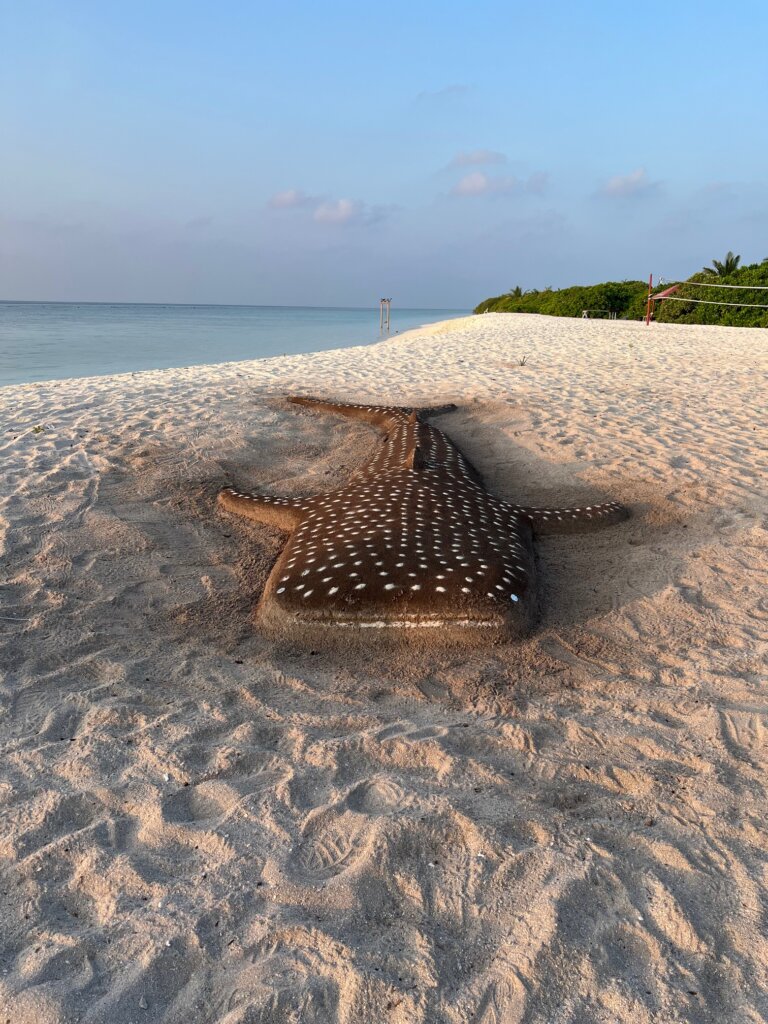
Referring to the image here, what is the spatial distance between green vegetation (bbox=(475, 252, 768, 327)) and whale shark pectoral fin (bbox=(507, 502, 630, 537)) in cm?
1922

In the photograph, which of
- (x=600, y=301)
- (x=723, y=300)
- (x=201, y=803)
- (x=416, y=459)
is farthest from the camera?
(x=600, y=301)

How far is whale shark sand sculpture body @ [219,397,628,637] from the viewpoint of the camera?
3.18 metres

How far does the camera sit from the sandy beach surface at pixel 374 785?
1.68 metres

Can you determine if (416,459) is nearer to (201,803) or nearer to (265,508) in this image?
(265,508)

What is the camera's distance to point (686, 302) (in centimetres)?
2741

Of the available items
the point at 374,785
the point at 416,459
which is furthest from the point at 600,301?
the point at 374,785

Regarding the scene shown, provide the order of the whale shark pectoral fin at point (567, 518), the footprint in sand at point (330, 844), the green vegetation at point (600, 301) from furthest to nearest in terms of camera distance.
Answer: the green vegetation at point (600, 301), the whale shark pectoral fin at point (567, 518), the footprint in sand at point (330, 844)

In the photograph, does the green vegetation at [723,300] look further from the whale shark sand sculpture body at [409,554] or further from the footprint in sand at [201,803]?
the footprint in sand at [201,803]

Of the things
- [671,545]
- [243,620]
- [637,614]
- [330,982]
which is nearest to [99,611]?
[243,620]

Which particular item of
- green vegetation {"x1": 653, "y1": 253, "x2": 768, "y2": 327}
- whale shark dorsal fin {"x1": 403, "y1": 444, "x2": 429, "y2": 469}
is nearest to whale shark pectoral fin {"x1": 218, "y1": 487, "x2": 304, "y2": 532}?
whale shark dorsal fin {"x1": 403, "y1": 444, "x2": 429, "y2": 469}

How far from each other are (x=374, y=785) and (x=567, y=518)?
2.56 metres

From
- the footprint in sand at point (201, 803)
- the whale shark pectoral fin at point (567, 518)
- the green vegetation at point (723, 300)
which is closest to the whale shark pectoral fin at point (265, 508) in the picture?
the whale shark pectoral fin at point (567, 518)

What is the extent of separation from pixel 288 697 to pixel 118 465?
355cm

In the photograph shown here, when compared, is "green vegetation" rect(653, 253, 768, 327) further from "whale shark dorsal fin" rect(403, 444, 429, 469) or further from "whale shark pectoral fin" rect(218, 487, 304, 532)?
"whale shark pectoral fin" rect(218, 487, 304, 532)
